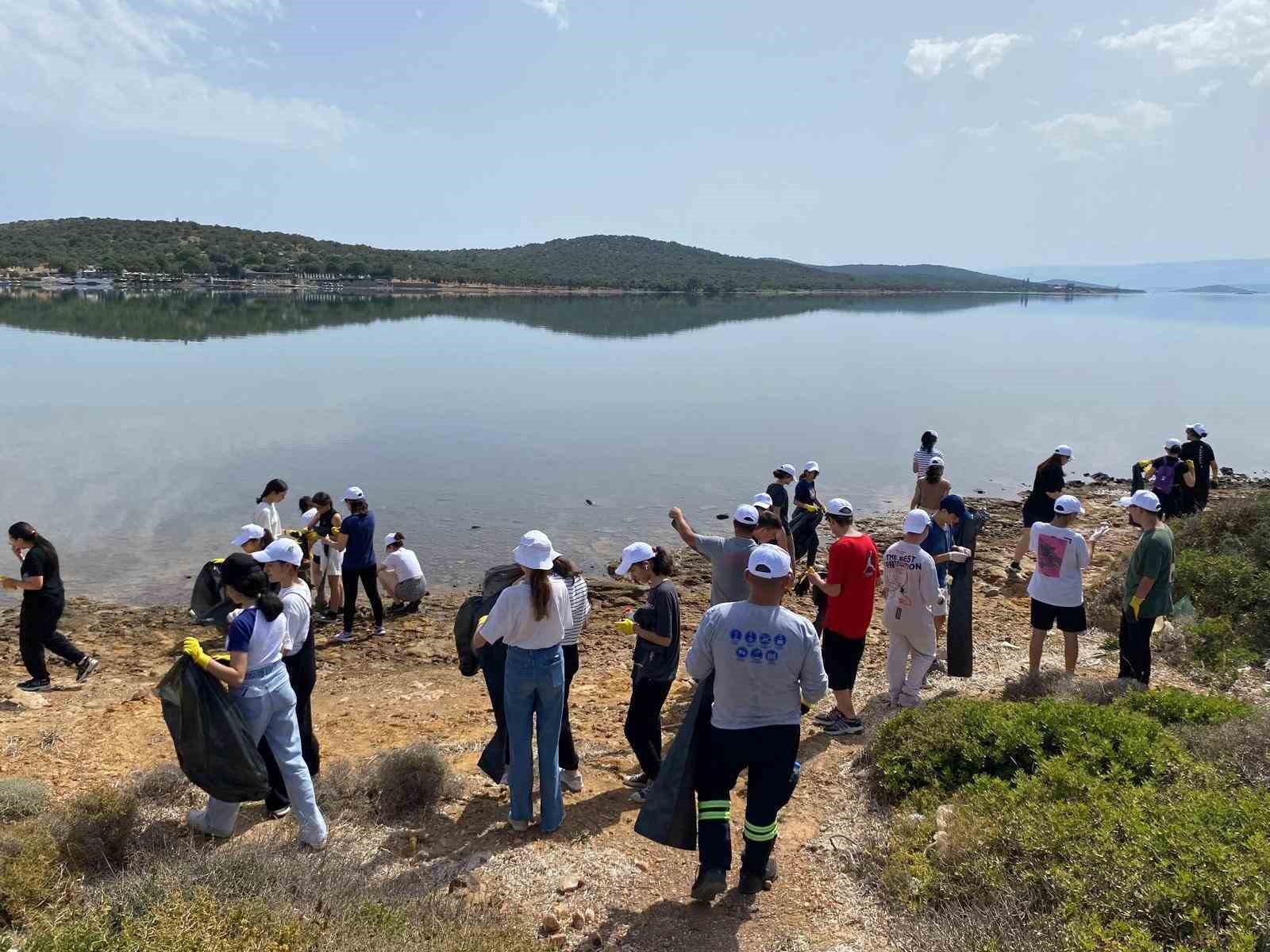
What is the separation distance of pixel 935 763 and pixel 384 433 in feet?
77.4

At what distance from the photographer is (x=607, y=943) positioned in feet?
15.3

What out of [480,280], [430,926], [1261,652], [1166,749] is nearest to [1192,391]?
[1261,652]

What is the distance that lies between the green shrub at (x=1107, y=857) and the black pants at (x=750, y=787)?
2.55ft

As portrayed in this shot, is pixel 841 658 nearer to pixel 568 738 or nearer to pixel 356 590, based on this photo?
pixel 568 738

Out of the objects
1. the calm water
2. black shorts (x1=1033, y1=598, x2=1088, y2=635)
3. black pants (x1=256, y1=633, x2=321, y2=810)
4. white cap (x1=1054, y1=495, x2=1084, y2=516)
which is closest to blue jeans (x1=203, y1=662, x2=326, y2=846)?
black pants (x1=256, y1=633, x2=321, y2=810)

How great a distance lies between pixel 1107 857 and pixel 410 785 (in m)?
4.05

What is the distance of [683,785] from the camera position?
16.0 feet

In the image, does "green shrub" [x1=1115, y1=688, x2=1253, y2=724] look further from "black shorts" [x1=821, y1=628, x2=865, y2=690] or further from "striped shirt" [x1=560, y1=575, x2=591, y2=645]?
"striped shirt" [x1=560, y1=575, x2=591, y2=645]

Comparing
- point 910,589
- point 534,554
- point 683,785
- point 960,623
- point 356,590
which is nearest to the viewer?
point 683,785

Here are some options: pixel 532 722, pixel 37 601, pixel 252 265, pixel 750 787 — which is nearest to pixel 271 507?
pixel 37 601

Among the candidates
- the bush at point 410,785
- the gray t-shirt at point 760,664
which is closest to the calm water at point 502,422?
the bush at point 410,785

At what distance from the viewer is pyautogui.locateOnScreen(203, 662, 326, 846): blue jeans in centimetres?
528

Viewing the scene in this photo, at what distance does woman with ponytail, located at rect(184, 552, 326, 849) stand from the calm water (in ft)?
30.3

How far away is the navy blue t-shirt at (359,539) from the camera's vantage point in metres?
10.1
